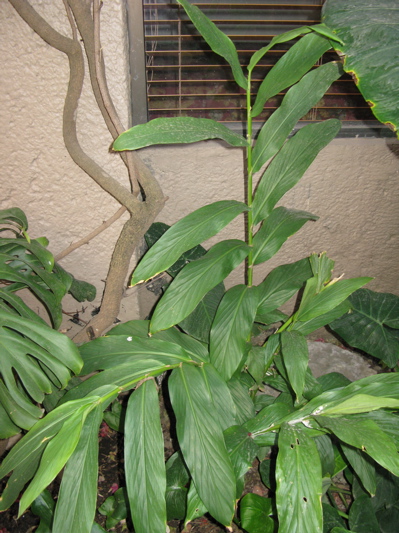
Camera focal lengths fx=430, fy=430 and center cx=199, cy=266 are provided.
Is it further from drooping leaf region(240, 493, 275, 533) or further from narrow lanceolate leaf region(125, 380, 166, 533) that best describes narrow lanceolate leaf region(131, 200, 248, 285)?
drooping leaf region(240, 493, 275, 533)

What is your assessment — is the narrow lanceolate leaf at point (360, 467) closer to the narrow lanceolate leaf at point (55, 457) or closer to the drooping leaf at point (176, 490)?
the drooping leaf at point (176, 490)

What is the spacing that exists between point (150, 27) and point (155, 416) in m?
1.15

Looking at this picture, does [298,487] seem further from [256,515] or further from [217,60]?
[217,60]

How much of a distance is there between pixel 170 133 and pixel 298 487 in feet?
2.21

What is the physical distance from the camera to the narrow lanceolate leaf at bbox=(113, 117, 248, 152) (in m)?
0.78

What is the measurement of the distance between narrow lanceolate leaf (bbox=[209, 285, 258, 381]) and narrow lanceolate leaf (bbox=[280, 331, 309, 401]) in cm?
9

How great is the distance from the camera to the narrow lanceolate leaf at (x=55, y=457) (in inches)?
23.9

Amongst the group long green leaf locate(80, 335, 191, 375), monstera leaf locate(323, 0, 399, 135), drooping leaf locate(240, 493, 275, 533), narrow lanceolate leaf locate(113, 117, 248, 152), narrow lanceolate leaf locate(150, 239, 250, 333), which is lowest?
drooping leaf locate(240, 493, 275, 533)

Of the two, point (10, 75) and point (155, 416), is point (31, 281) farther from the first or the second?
point (10, 75)

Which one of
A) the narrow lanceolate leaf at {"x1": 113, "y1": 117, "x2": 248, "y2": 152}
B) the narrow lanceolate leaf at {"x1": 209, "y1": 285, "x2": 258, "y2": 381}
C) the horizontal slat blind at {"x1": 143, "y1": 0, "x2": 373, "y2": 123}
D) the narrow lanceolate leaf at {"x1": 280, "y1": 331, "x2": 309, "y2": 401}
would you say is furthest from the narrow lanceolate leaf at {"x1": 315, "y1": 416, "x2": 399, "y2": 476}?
the horizontal slat blind at {"x1": 143, "y1": 0, "x2": 373, "y2": 123}

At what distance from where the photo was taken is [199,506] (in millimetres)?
913

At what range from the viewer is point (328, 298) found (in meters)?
0.98

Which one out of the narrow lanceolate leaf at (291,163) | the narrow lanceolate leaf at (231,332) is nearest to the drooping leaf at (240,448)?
the narrow lanceolate leaf at (231,332)

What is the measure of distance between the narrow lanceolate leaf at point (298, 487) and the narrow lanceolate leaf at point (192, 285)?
0.33m
